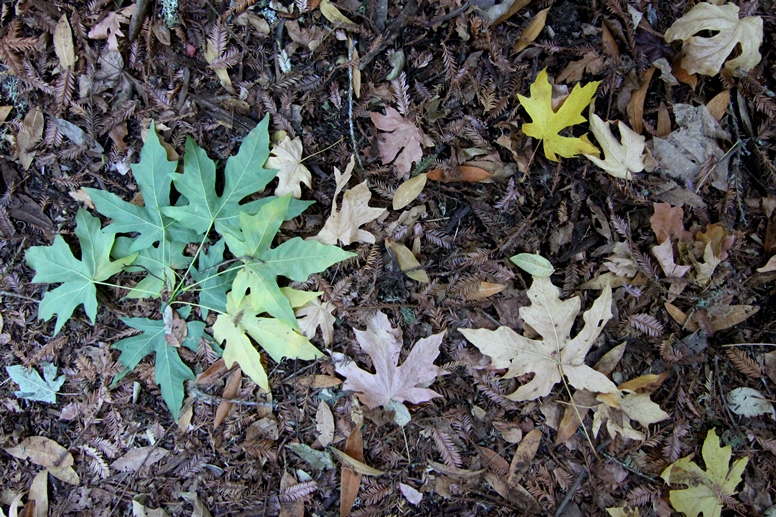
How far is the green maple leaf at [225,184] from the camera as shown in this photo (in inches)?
82.1

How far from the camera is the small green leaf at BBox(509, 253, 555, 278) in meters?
2.13

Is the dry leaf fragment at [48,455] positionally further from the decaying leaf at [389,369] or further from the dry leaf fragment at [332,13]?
the dry leaf fragment at [332,13]

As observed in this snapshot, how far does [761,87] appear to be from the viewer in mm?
2164

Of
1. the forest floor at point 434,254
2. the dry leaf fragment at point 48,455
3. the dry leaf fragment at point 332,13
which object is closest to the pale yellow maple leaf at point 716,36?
Answer: the forest floor at point 434,254

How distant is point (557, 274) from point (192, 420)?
188cm

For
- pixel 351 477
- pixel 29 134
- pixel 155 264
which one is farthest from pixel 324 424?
pixel 29 134

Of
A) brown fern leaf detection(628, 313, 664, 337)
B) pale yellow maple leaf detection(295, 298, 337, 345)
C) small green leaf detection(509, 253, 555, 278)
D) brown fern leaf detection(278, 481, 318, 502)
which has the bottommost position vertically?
brown fern leaf detection(278, 481, 318, 502)

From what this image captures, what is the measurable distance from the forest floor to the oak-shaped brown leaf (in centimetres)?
1

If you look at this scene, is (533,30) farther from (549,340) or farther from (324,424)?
(324,424)

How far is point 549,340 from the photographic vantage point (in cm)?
211

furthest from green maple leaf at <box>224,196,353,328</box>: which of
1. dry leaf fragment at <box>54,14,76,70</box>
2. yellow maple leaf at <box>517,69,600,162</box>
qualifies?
dry leaf fragment at <box>54,14,76,70</box>

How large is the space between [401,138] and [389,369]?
Answer: 107cm

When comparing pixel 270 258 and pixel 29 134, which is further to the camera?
pixel 29 134

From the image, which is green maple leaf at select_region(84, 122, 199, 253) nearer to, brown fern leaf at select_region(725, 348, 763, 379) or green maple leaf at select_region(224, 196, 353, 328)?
green maple leaf at select_region(224, 196, 353, 328)
